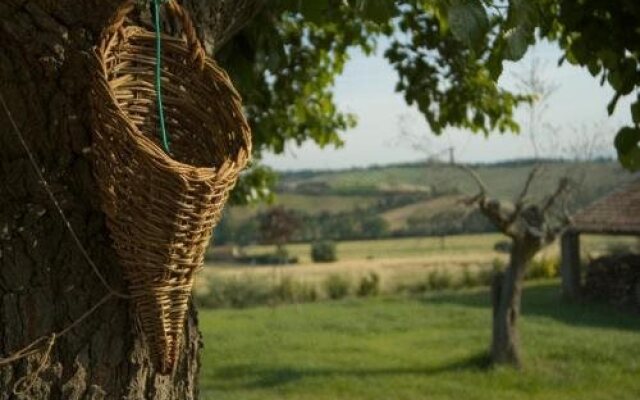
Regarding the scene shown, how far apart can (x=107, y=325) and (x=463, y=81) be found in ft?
21.6

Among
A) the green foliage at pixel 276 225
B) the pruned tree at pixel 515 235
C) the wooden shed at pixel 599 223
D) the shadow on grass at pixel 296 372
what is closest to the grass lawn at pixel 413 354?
the shadow on grass at pixel 296 372

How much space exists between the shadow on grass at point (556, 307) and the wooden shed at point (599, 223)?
0.67 m

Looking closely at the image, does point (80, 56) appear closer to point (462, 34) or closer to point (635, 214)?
point (462, 34)

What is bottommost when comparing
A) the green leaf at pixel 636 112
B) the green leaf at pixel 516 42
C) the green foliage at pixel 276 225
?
the green foliage at pixel 276 225

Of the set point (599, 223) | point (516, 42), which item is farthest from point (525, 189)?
point (516, 42)

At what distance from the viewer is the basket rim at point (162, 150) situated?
1.67 metres

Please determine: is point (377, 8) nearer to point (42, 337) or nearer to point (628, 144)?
point (42, 337)

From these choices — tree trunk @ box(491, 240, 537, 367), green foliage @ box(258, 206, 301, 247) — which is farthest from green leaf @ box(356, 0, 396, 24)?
green foliage @ box(258, 206, 301, 247)

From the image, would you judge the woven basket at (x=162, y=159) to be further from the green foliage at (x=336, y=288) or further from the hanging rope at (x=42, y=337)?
the green foliage at (x=336, y=288)

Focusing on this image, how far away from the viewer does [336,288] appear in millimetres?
28422

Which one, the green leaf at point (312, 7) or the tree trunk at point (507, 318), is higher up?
the green leaf at point (312, 7)

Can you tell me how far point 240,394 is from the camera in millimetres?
12359

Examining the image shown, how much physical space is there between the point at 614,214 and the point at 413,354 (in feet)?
32.6

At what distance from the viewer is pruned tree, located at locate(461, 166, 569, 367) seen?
43.1 feet
